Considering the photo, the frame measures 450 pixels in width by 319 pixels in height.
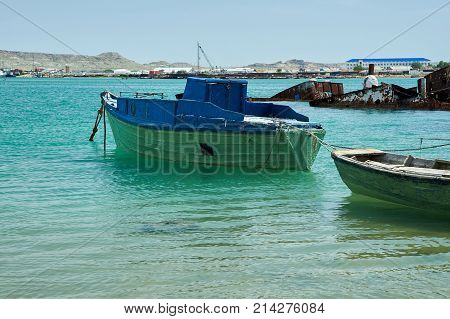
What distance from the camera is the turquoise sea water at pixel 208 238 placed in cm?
986

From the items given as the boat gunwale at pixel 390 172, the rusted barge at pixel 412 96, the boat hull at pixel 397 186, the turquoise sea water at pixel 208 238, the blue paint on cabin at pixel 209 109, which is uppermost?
the rusted barge at pixel 412 96

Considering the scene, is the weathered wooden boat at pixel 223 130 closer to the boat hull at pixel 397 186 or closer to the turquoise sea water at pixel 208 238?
the turquoise sea water at pixel 208 238

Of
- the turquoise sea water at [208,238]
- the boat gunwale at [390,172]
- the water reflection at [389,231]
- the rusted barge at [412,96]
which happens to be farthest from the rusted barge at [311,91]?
the water reflection at [389,231]

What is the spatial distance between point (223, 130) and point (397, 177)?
264 inches

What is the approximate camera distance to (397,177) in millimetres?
13750

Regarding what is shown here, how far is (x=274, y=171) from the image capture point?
1964cm

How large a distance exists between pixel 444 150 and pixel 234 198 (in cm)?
1390

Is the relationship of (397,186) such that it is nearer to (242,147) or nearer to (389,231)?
(389,231)

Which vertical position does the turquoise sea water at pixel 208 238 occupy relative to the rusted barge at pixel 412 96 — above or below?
below

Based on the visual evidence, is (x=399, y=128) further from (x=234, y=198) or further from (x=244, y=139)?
(x=234, y=198)

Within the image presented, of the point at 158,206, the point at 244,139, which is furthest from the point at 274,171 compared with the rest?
the point at 158,206

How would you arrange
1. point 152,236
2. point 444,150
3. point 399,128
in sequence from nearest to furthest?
point 152,236 → point 444,150 → point 399,128

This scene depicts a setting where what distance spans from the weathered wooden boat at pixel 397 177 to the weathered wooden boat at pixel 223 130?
2784 mm

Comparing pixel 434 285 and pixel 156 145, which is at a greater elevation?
pixel 156 145
